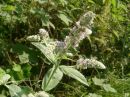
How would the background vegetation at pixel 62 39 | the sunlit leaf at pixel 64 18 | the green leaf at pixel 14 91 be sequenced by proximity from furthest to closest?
the sunlit leaf at pixel 64 18, the background vegetation at pixel 62 39, the green leaf at pixel 14 91

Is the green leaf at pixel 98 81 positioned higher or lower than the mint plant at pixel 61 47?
lower

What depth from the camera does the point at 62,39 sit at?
3.14 meters

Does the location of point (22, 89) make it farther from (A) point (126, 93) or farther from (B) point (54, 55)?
(A) point (126, 93)

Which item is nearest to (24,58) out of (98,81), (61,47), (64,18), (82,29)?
(64,18)

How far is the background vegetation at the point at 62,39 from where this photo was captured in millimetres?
2736

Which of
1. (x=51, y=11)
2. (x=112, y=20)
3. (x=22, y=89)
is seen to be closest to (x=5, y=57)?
(x=51, y=11)

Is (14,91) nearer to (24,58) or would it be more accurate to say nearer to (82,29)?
(82,29)

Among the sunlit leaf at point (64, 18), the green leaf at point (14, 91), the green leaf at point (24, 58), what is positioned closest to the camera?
the green leaf at point (14, 91)

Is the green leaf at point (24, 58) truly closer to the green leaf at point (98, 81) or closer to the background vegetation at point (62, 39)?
the background vegetation at point (62, 39)

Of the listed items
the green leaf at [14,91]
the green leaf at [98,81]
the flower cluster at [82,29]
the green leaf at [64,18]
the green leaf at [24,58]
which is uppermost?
the flower cluster at [82,29]

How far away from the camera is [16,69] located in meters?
2.51

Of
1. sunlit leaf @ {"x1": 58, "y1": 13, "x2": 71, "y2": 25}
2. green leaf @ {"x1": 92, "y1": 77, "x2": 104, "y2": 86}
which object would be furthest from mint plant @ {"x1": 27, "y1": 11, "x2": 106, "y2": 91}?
green leaf @ {"x1": 92, "y1": 77, "x2": 104, "y2": 86}

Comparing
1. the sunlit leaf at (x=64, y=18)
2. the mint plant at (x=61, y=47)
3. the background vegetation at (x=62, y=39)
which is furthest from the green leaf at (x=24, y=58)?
the mint plant at (x=61, y=47)

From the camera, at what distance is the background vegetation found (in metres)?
2.74
